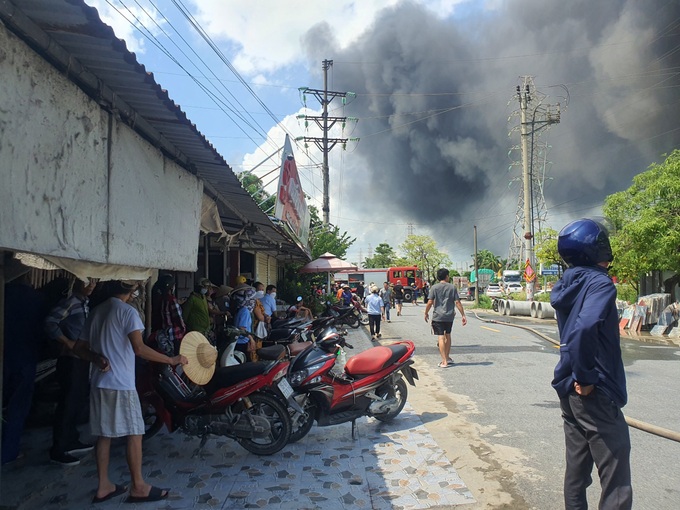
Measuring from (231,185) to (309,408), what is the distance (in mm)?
2867

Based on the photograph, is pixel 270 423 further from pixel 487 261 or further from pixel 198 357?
pixel 487 261

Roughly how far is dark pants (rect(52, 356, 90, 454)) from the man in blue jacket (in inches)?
165

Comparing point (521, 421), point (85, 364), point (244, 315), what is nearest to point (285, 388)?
point (85, 364)

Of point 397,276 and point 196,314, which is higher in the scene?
point 397,276

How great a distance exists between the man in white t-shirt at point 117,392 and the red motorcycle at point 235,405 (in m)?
0.88

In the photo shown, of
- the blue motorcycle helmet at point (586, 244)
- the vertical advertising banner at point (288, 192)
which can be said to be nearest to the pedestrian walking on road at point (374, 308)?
the vertical advertising banner at point (288, 192)

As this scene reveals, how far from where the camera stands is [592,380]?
288cm

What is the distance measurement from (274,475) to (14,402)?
2.29 m

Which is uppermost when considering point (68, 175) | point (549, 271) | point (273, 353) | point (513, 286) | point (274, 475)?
point (549, 271)

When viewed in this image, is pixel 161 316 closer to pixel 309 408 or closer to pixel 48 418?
pixel 48 418

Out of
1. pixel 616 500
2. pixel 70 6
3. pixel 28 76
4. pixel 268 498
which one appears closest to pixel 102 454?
pixel 268 498

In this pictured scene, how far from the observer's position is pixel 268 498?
160 inches

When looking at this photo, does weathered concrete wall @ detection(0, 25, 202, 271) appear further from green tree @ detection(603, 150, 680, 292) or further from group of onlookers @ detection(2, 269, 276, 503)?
green tree @ detection(603, 150, 680, 292)

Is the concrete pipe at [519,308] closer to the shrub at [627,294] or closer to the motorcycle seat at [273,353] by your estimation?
the shrub at [627,294]
